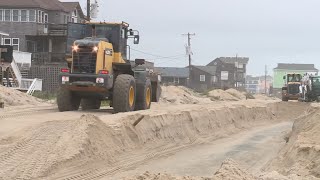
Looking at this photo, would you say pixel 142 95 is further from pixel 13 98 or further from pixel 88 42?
pixel 13 98

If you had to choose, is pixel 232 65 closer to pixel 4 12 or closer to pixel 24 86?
pixel 4 12

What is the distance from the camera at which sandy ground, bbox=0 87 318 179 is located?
965 centimetres

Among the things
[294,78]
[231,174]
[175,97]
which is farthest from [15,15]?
[231,174]

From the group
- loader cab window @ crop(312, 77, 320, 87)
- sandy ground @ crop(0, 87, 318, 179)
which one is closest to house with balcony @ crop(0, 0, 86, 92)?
loader cab window @ crop(312, 77, 320, 87)

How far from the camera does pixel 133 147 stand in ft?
47.0

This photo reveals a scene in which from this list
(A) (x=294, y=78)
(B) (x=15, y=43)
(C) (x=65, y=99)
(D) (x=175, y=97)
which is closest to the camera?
(C) (x=65, y=99)

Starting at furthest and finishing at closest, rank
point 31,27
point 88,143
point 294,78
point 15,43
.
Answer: point 15,43 → point 31,27 → point 294,78 → point 88,143

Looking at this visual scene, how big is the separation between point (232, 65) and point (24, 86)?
85.9 metres

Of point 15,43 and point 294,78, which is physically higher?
point 15,43

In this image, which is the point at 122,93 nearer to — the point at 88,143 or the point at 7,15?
the point at 88,143

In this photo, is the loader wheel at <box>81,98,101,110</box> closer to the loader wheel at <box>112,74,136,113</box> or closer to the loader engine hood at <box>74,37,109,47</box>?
the loader wheel at <box>112,74,136,113</box>

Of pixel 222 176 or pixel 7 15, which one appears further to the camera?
pixel 7 15

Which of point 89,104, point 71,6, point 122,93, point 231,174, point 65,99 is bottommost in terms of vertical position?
point 231,174

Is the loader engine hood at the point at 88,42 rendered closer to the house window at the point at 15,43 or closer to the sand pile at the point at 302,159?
the sand pile at the point at 302,159
